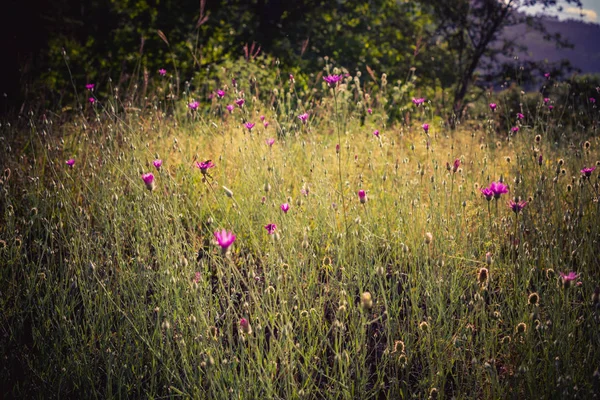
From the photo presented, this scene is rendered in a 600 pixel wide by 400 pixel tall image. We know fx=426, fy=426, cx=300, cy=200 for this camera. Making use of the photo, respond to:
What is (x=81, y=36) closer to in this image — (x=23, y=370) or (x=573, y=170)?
(x=23, y=370)

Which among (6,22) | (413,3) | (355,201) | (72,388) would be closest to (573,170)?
(355,201)

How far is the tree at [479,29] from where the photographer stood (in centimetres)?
955

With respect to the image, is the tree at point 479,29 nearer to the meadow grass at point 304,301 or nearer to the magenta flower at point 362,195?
the meadow grass at point 304,301

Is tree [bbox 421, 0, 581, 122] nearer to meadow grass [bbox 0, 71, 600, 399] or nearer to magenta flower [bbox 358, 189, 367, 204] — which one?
meadow grass [bbox 0, 71, 600, 399]

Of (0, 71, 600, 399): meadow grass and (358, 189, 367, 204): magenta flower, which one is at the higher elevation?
(358, 189, 367, 204): magenta flower

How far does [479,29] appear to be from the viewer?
32.6 feet

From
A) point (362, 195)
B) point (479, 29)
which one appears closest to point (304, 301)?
point (362, 195)

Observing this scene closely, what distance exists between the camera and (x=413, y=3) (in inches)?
429

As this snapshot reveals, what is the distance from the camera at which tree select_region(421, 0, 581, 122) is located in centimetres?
955

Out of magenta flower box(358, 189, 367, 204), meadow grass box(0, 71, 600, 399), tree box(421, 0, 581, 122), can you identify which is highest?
tree box(421, 0, 581, 122)

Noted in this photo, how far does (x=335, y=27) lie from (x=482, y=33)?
3.39m

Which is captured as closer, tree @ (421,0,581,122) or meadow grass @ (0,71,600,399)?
meadow grass @ (0,71,600,399)

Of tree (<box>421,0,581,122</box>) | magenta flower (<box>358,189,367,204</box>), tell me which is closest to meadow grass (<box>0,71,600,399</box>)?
magenta flower (<box>358,189,367,204</box>)

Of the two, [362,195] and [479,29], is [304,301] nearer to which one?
[362,195]
